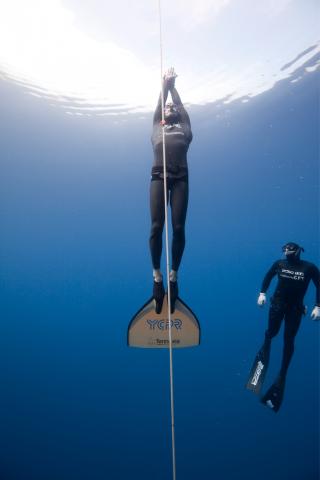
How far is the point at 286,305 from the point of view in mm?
5176

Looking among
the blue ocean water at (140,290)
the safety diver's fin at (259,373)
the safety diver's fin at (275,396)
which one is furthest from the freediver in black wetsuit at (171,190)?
Result: the blue ocean water at (140,290)

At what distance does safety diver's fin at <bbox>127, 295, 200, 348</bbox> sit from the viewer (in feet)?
14.3

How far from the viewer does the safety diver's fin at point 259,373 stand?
500cm

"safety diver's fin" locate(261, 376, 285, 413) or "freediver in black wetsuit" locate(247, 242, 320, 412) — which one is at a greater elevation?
"freediver in black wetsuit" locate(247, 242, 320, 412)

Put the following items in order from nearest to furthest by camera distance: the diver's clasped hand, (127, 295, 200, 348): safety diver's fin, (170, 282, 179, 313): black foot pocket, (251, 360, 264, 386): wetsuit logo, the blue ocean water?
(170, 282, 179, 313): black foot pocket → the diver's clasped hand → (127, 295, 200, 348): safety diver's fin → (251, 360, 264, 386): wetsuit logo → the blue ocean water

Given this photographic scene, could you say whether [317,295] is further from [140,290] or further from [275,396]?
[140,290]

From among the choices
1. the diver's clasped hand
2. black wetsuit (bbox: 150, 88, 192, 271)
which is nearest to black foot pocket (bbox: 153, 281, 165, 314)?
black wetsuit (bbox: 150, 88, 192, 271)

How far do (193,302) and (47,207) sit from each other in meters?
14.9

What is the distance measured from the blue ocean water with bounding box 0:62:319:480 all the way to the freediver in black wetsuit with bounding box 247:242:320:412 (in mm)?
8659

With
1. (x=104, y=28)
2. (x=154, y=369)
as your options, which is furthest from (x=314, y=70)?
(x=154, y=369)

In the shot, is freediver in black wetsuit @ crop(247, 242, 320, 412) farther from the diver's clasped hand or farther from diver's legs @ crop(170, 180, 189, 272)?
the diver's clasped hand

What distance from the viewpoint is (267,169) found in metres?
13.9

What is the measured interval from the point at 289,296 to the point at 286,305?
0.60 ft

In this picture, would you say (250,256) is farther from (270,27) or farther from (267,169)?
(270,27)
